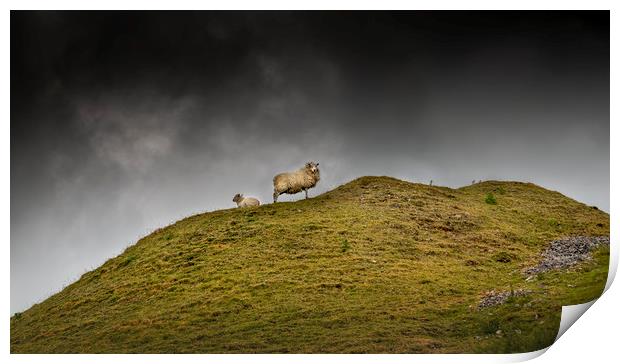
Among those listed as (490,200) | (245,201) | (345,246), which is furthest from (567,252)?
(245,201)

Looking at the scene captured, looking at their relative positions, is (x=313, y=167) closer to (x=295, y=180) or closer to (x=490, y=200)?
(x=295, y=180)

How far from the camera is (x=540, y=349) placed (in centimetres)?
1720

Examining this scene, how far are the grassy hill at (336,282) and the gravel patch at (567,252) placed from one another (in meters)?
0.41

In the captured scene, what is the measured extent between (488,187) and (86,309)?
17.7m

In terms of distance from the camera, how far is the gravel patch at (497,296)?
1819 centimetres

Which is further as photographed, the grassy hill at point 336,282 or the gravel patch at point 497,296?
the gravel patch at point 497,296

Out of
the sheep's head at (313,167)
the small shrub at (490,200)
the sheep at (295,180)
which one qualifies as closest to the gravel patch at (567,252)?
the small shrub at (490,200)

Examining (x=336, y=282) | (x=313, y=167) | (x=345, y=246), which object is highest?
(x=313, y=167)

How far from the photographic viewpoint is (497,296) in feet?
61.2

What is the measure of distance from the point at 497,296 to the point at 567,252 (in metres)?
4.99

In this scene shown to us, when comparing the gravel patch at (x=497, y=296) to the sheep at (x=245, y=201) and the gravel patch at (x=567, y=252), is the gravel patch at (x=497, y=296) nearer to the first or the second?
the gravel patch at (x=567, y=252)
